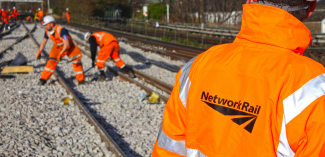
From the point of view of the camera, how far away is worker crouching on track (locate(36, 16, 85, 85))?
8.38 meters

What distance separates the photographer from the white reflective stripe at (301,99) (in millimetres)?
1268

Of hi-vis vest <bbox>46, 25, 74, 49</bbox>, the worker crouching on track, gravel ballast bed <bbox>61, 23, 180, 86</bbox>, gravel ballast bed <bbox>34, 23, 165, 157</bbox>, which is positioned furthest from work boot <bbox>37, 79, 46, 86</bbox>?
gravel ballast bed <bbox>61, 23, 180, 86</bbox>

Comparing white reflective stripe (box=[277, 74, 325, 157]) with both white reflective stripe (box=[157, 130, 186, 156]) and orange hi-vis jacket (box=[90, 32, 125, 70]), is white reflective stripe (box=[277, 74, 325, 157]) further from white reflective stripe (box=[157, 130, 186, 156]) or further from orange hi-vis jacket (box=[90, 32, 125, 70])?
orange hi-vis jacket (box=[90, 32, 125, 70])

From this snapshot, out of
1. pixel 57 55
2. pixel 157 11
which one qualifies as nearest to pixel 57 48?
pixel 57 55

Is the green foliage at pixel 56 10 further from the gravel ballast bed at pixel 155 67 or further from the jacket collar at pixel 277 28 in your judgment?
the jacket collar at pixel 277 28

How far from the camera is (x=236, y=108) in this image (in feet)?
4.76

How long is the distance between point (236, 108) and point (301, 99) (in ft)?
0.91

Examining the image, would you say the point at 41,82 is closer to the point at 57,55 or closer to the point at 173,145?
the point at 57,55

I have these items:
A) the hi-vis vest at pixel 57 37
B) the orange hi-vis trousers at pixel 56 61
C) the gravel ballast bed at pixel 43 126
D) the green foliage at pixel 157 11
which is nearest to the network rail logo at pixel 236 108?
the gravel ballast bed at pixel 43 126

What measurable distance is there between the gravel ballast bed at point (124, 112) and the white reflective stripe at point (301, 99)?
Answer: 11.4 feet

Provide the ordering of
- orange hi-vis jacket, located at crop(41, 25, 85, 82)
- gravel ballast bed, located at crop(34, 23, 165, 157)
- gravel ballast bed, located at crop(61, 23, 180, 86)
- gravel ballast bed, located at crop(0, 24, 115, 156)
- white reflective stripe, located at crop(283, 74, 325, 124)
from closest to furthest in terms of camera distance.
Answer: white reflective stripe, located at crop(283, 74, 325, 124)
gravel ballast bed, located at crop(0, 24, 115, 156)
gravel ballast bed, located at crop(34, 23, 165, 157)
orange hi-vis jacket, located at crop(41, 25, 85, 82)
gravel ballast bed, located at crop(61, 23, 180, 86)

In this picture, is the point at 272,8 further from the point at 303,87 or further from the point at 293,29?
the point at 303,87

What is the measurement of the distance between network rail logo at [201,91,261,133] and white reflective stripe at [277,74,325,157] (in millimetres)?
120

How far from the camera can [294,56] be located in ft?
4.54
